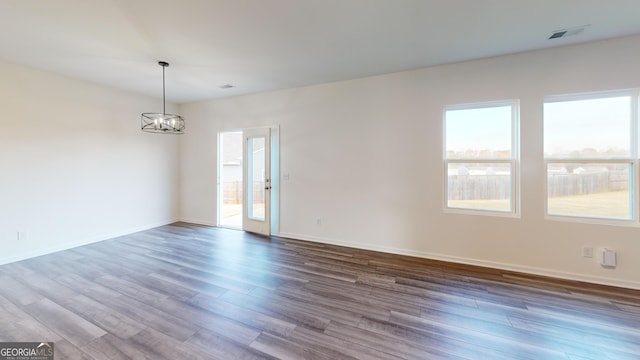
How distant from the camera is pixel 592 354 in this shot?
6.05ft

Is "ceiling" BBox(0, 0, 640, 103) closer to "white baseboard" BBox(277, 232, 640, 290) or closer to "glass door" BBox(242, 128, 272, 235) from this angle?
"glass door" BBox(242, 128, 272, 235)

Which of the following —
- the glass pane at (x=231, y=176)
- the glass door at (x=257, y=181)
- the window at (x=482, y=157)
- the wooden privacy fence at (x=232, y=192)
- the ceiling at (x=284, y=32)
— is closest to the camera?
the ceiling at (x=284, y=32)

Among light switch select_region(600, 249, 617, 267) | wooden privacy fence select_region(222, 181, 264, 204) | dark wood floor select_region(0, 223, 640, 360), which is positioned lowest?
dark wood floor select_region(0, 223, 640, 360)

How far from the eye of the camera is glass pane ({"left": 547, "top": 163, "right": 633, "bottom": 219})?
2.93m

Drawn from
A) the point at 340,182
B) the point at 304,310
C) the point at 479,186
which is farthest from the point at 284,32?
the point at 479,186

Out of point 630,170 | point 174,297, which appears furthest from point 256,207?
point 630,170

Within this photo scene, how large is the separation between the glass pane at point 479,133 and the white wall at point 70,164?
19.4 feet

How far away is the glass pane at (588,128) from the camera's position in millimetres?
2922

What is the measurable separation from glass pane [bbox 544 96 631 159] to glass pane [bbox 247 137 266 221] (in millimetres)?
4513

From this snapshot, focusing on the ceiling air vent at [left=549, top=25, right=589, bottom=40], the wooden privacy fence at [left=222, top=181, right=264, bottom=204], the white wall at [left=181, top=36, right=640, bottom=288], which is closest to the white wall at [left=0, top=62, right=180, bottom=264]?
the wooden privacy fence at [left=222, top=181, right=264, bottom=204]

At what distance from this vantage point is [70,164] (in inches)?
163

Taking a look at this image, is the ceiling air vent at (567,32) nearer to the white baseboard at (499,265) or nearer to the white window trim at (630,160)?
the white window trim at (630,160)

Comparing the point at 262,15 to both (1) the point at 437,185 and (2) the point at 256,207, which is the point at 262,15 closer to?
(1) the point at 437,185

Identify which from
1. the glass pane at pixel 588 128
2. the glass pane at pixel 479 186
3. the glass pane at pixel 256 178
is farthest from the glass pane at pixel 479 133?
the glass pane at pixel 256 178
